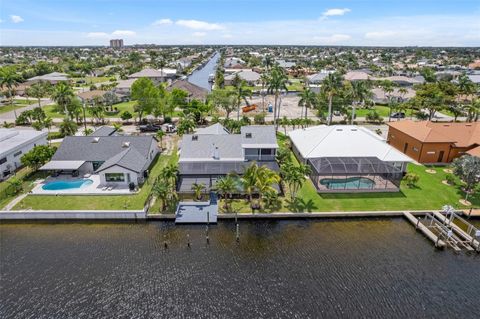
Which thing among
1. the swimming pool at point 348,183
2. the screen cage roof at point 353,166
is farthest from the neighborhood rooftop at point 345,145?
the swimming pool at point 348,183

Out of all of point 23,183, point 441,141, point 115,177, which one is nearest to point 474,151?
point 441,141

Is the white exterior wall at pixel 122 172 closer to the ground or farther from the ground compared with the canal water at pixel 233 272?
farther from the ground

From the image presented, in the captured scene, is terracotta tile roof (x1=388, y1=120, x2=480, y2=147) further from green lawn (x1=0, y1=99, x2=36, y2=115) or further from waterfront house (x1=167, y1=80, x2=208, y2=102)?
green lawn (x1=0, y1=99, x2=36, y2=115)

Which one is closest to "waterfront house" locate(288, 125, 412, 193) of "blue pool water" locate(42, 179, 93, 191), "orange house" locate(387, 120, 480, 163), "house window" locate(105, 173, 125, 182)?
"orange house" locate(387, 120, 480, 163)


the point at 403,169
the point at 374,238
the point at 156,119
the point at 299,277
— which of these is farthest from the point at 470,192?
the point at 156,119

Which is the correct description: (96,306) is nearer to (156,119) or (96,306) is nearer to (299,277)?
(299,277)

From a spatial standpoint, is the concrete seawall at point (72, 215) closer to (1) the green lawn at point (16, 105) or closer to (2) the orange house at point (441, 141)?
(2) the orange house at point (441, 141)
